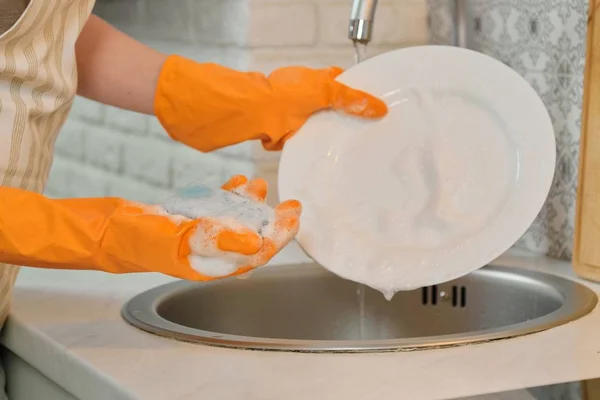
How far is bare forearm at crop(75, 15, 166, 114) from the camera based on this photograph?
1087 millimetres

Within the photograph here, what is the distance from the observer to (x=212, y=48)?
58.1 inches

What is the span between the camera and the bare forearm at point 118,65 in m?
1.09

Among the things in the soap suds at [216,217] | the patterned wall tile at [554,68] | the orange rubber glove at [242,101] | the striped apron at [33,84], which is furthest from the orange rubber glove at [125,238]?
the patterned wall tile at [554,68]

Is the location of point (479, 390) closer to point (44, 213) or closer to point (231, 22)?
A: point (44, 213)

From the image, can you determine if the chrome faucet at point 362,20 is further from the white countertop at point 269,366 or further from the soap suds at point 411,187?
the white countertop at point 269,366

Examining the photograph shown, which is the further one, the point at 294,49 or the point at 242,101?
the point at 294,49

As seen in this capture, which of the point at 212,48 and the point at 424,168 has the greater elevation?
the point at 212,48

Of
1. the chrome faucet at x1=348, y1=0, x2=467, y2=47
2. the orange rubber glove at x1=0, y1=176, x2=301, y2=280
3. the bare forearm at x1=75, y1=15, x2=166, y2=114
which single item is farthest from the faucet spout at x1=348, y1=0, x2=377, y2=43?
the orange rubber glove at x1=0, y1=176, x2=301, y2=280

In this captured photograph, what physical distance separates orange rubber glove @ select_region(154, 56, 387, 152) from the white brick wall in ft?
1.07

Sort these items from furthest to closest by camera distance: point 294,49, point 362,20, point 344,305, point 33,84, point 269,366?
point 294,49 → point 344,305 → point 362,20 → point 33,84 → point 269,366

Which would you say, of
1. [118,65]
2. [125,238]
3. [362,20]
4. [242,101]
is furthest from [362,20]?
[125,238]

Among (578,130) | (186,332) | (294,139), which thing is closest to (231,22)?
(294,139)

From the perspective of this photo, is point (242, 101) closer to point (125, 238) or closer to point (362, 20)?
point (362, 20)

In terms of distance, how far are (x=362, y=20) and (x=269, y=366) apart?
422 mm
